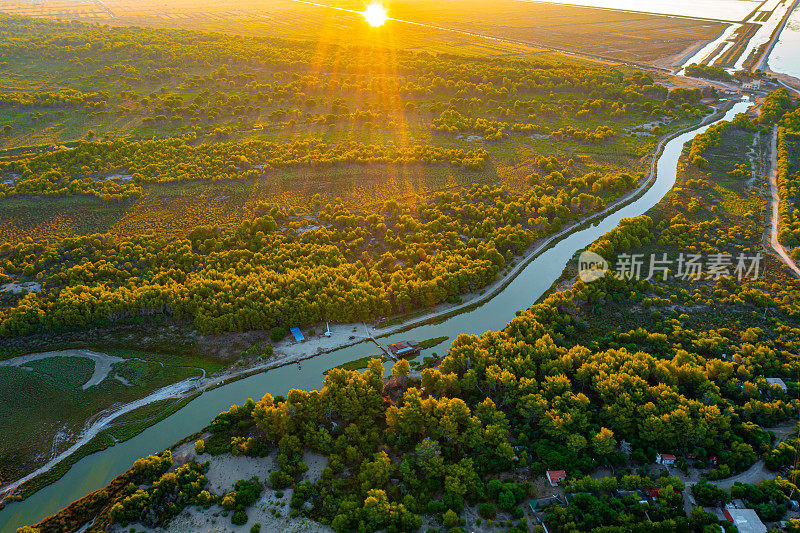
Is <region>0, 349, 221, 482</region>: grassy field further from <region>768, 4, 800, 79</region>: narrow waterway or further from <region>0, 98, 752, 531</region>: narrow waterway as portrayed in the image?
<region>768, 4, 800, 79</region>: narrow waterway

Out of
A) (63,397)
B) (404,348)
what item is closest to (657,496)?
(404,348)

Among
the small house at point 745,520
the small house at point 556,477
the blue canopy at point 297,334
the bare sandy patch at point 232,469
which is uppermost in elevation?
the blue canopy at point 297,334

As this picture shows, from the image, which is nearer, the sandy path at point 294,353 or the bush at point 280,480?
the bush at point 280,480

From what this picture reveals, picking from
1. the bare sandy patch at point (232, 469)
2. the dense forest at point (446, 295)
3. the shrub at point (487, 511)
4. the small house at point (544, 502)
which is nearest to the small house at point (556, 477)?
the dense forest at point (446, 295)

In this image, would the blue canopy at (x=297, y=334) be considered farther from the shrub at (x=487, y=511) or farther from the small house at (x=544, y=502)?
the small house at (x=544, y=502)

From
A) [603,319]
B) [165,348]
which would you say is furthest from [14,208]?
[603,319]

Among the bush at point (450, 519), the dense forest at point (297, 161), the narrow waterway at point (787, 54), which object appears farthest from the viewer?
the narrow waterway at point (787, 54)

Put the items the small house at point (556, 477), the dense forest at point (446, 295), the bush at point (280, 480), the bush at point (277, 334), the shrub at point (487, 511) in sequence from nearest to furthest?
the shrub at point (487, 511), the dense forest at point (446, 295), the small house at point (556, 477), the bush at point (280, 480), the bush at point (277, 334)

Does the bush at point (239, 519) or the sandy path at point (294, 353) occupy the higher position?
the sandy path at point (294, 353)
